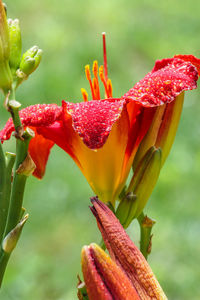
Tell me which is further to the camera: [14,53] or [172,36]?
[172,36]

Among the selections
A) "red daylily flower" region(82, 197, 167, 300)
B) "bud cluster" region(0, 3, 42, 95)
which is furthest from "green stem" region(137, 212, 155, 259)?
"bud cluster" region(0, 3, 42, 95)

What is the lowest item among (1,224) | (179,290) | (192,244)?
(179,290)

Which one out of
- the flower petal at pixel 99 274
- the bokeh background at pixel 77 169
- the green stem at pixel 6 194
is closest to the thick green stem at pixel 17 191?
the green stem at pixel 6 194

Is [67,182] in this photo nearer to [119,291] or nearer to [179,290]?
[179,290]

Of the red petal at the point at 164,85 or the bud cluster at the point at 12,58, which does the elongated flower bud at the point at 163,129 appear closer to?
the red petal at the point at 164,85

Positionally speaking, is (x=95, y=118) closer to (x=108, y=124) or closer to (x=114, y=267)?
(x=108, y=124)

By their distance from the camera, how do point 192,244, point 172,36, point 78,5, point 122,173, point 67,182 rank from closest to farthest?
point 122,173 → point 192,244 → point 67,182 → point 172,36 → point 78,5

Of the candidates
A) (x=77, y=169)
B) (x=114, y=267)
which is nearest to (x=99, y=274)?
(x=114, y=267)

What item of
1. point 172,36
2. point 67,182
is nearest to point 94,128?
point 67,182
